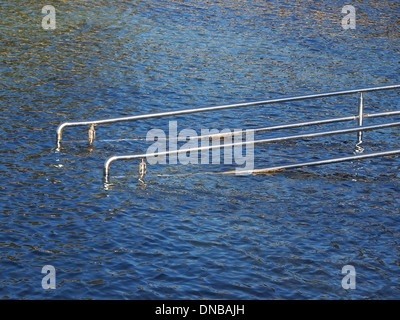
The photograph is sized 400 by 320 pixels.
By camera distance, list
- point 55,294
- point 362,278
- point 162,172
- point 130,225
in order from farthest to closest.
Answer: point 162,172, point 130,225, point 362,278, point 55,294

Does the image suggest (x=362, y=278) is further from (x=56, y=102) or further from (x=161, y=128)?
(x=56, y=102)

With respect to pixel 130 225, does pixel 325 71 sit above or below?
above

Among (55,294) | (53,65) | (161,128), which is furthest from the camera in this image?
(53,65)

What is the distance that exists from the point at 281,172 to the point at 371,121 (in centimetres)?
403

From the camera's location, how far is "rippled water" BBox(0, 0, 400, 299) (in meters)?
10.1

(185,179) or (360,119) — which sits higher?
(360,119)

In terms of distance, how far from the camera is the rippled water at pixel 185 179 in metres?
10.1

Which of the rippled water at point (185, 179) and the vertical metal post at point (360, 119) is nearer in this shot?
the rippled water at point (185, 179)

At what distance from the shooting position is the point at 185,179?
44.0 feet

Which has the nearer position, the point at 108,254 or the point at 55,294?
the point at 55,294

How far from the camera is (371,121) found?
16.9 m

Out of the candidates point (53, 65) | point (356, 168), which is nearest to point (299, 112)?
point (356, 168)

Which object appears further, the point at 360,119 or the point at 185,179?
the point at 360,119

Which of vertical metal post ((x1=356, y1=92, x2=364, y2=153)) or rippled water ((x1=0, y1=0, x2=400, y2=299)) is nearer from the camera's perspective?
rippled water ((x1=0, y1=0, x2=400, y2=299))
